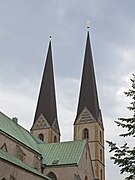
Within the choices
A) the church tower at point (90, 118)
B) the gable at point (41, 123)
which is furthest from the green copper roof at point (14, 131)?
the church tower at point (90, 118)

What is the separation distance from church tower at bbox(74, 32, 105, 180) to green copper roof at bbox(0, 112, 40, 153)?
14430 mm

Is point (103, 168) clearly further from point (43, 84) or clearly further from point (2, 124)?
point (2, 124)

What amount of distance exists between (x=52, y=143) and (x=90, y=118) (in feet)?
42.0

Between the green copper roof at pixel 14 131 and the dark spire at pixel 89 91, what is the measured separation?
15.7m

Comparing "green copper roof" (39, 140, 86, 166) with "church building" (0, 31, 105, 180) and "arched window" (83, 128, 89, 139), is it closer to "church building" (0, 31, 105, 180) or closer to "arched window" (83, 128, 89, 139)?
"church building" (0, 31, 105, 180)

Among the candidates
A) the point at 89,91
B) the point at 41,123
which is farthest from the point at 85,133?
the point at 41,123

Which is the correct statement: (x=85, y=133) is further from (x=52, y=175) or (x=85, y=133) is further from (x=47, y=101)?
(x=52, y=175)

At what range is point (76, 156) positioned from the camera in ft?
135

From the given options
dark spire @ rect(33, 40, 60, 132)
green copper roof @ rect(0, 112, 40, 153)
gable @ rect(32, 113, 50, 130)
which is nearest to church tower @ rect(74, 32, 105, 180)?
dark spire @ rect(33, 40, 60, 132)

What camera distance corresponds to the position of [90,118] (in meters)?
58.2

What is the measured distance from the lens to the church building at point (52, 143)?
34500 millimetres

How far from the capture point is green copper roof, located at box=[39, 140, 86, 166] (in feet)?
134

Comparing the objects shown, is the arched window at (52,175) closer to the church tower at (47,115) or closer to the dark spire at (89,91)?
the church tower at (47,115)

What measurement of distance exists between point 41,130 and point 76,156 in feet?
61.3
